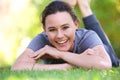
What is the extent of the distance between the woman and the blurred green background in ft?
10.2

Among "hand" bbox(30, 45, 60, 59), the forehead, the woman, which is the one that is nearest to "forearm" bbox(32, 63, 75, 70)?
the woman

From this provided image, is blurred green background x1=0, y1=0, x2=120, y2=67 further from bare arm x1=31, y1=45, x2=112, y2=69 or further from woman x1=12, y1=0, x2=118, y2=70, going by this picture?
bare arm x1=31, y1=45, x2=112, y2=69

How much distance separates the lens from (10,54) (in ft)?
23.3

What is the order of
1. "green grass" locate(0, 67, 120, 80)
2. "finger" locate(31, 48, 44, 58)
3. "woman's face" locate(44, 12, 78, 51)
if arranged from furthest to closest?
"finger" locate(31, 48, 44, 58)
"woman's face" locate(44, 12, 78, 51)
"green grass" locate(0, 67, 120, 80)

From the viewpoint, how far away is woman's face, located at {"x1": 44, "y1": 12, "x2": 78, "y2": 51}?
365cm

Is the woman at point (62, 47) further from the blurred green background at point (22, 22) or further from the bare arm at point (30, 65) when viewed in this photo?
the blurred green background at point (22, 22)

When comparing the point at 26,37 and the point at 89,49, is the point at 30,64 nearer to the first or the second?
the point at 89,49

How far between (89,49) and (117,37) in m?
3.76

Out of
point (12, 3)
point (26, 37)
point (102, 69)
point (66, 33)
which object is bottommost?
point (102, 69)

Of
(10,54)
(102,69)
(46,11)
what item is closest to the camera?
(102,69)

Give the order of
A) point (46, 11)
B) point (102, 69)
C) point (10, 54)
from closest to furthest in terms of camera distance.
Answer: point (102, 69) → point (46, 11) → point (10, 54)

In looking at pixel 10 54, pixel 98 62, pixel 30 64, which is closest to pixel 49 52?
pixel 30 64

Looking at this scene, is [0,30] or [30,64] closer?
[30,64]

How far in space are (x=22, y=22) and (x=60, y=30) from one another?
3.65 m
